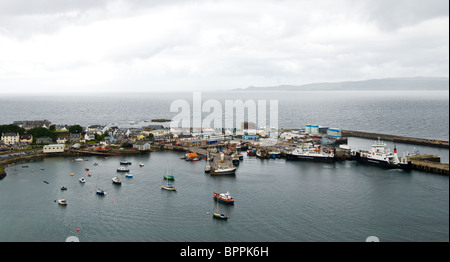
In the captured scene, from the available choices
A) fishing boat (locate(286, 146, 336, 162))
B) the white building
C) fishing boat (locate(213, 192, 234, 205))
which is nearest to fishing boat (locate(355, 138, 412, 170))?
fishing boat (locate(286, 146, 336, 162))

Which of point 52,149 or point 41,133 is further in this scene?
point 41,133

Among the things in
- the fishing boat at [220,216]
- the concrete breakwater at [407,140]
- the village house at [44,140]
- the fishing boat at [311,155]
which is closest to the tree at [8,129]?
the village house at [44,140]

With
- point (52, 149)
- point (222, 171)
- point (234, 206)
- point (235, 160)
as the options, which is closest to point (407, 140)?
point (235, 160)

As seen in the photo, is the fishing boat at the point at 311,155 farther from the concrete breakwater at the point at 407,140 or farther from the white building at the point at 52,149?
the white building at the point at 52,149

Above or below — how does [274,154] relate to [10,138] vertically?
below

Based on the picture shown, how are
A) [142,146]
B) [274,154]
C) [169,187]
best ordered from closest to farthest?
[169,187]
[274,154]
[142,146]

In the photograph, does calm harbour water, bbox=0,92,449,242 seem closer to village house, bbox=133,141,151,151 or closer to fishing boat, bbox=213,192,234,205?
fishing boat, bbox=213,192,234,205

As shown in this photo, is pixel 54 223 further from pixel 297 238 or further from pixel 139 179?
pixel 297 238

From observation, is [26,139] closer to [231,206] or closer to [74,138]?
[74,138]

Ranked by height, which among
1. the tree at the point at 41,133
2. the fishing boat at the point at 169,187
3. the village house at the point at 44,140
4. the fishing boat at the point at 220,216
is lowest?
the fishing boat at the point at 220,216
